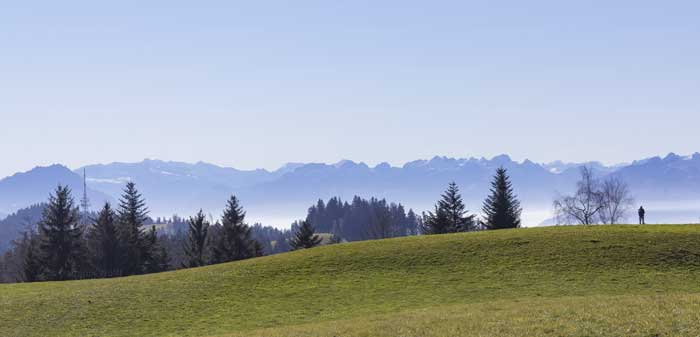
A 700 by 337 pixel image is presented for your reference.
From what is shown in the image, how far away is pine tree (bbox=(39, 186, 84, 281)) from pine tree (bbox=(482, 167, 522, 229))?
76561mm

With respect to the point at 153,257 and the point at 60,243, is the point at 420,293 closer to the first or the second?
the point at 153,257

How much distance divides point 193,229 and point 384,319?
86.4 meters

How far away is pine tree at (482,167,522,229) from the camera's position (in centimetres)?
11875

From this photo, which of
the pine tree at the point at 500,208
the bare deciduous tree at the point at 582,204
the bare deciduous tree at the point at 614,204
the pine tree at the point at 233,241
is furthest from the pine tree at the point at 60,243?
the bare deciduous tree at the point at 614,204

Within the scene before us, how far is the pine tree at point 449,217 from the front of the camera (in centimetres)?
11944

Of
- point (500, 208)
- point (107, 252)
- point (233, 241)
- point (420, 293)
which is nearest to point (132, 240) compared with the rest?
point (107, 252)

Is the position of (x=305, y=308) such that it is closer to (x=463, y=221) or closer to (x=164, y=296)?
(x=164, y=296)

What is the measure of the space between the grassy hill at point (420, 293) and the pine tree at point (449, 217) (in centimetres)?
5220

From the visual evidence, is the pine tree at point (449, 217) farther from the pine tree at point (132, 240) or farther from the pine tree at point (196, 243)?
the pine tree at point (132, 240)

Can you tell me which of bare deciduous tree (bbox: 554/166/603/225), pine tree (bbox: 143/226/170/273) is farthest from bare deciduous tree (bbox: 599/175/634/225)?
pine tree (bbox: 143/226/170/273)

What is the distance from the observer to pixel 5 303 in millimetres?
49062

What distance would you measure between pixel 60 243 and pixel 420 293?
78900 millimetres

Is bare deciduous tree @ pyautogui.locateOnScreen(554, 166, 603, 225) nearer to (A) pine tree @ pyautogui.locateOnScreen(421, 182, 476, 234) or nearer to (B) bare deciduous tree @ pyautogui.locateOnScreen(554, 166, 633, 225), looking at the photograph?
(B) bare deciduous tree @ pyautogui.locateOnScreen(554, 166, 633, 225)

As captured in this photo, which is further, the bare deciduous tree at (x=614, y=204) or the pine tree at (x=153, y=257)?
the bare deciduous tree at (x=614, y=204)
